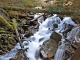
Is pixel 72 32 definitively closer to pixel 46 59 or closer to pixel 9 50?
pixel 46 59

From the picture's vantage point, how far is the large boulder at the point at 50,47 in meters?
7.79

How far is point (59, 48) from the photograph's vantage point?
8.20 metres

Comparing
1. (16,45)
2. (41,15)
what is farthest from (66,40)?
(41,15)

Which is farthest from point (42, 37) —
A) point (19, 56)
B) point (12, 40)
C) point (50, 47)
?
point (19, 56)

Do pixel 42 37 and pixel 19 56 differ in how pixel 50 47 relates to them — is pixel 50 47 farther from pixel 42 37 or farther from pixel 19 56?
pixel 42 37

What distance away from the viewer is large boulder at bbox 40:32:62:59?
25.6ft

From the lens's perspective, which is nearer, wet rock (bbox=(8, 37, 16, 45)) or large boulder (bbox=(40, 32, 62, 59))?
large boulder (bbox=(40, 32, 62, 59))

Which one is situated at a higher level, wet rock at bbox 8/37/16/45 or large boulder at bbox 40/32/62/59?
wet rock at bbox 8/37/16/45

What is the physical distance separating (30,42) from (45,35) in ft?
3.97

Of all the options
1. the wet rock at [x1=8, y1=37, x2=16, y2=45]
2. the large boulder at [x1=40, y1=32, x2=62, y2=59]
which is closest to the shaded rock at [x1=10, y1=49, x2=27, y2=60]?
the large boulder at [x1=40, y1=32, x2=62, y2=59]

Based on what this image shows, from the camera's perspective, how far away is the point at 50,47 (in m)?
8.17

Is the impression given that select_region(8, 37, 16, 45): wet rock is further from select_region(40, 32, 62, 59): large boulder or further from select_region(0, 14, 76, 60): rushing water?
select_region(40, 32, 62, 59): large boulder

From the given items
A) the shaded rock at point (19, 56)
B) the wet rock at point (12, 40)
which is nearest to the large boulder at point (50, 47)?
the shaded rock at point (19, 56)

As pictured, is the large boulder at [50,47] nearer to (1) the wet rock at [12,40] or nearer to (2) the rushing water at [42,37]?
(2) the rushing water at [42,37]
